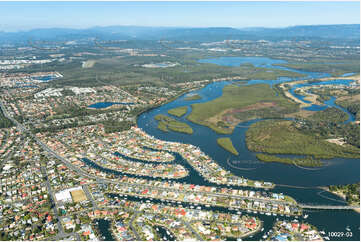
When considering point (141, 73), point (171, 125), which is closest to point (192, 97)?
point (171, 125)

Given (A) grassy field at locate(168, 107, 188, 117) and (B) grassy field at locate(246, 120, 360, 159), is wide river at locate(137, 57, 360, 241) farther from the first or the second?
(A) grassy field at locate(168, 107, 188, 117)

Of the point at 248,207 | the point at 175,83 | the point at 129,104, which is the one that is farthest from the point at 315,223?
the point at 175,83

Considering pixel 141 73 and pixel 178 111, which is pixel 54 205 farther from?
pixel 141 73

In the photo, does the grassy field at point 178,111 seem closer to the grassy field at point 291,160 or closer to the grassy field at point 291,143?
the grassy field at point 291,143

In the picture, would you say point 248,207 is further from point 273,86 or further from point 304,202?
point 273,86

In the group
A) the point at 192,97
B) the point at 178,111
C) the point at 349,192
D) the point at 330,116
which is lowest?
the point at 349,192

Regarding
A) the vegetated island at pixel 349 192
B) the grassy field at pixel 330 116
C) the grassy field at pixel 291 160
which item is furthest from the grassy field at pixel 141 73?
the vegetated island at pixel 349 192
